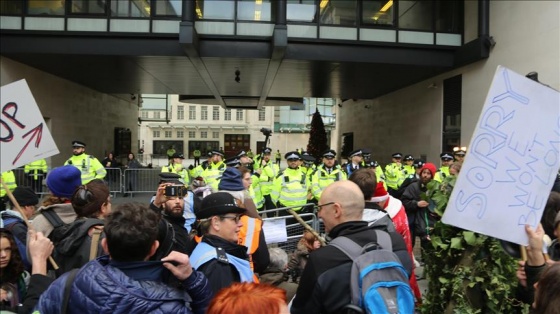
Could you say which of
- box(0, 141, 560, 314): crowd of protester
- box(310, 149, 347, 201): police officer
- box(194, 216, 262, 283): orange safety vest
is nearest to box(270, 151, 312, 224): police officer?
box(310, 149, 347, 201): police officer

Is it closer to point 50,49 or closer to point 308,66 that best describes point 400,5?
point 308,66

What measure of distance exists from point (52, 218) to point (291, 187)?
665cm

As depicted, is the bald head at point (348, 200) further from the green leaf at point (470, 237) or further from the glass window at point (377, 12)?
the glass window at point (377, 12)

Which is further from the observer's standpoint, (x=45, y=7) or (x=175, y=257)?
(x=45, y=7)

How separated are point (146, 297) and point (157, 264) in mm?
182

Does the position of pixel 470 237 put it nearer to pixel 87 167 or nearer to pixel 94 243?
pixel 94 243

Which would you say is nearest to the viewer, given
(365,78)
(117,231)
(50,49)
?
(117,231)

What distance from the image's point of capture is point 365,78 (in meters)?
21.2

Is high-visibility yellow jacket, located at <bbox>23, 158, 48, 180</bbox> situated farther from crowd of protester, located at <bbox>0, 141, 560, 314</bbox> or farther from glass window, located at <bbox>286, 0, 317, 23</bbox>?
glass window, located at <bbox>286, 0, 317, 23</bbox>

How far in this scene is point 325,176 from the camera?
10.2 meters

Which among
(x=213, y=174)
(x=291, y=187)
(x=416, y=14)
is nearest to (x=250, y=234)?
(x=291, y=187)

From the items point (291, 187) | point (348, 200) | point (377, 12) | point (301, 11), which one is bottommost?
point (291, 187)

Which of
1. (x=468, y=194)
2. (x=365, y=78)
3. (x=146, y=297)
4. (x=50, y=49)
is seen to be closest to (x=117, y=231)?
(x=146, y=297)

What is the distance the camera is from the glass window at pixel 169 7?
16703mm
